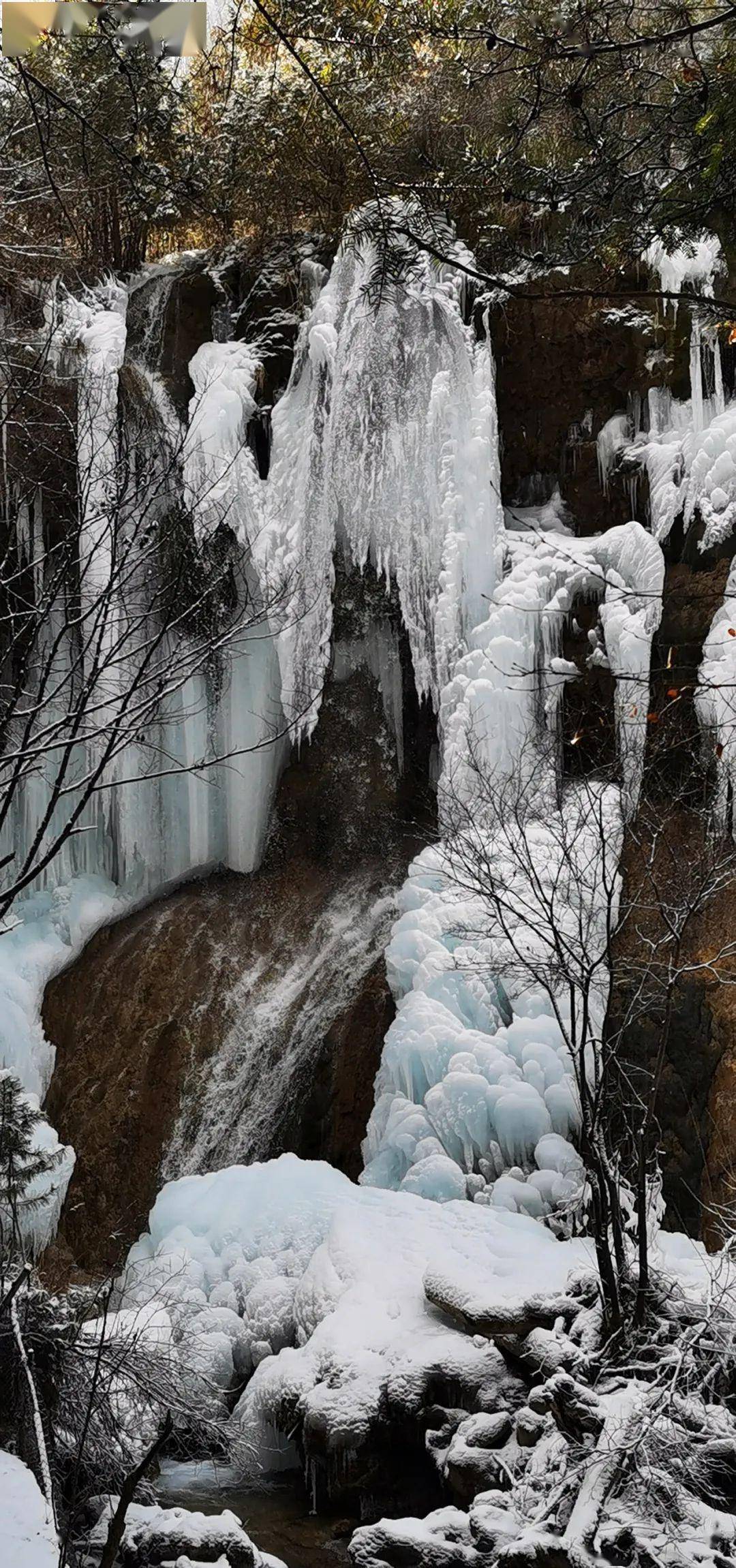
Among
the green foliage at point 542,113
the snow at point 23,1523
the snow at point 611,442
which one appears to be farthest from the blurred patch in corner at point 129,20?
the snow at point 611,442

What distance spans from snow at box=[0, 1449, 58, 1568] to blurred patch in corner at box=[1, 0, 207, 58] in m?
3.68

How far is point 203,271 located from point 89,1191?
29.7 ft

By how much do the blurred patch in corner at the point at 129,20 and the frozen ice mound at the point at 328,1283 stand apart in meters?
5.78

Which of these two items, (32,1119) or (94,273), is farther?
(94,273)

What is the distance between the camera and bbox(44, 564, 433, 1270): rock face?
9.51 metres

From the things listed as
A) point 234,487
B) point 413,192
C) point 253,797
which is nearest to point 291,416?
point 234,487

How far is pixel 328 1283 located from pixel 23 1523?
342cm

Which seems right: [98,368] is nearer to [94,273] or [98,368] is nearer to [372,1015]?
[94,273]

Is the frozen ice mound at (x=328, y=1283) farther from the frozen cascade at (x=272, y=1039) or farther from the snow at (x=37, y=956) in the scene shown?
the snow at (x=37, y=956)

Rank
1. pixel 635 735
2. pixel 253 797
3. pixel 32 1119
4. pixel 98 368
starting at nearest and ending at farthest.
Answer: pixel 32 1119 < pixel 635 735 < pixel 98 368 < pixel 253 797

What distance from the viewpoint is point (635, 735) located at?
9406 mm

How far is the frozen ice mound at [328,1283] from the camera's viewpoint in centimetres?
623

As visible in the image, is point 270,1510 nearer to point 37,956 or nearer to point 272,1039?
point 272,1039

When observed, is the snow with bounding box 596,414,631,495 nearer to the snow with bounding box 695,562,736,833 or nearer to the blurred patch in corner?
the snow with bounding box 695,562,736,833
